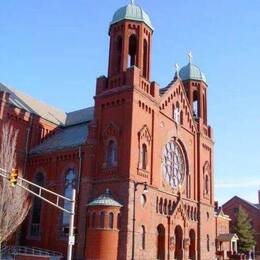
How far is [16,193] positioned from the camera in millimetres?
33500

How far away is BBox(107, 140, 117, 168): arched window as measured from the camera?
3627 cm

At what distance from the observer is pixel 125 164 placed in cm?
3500

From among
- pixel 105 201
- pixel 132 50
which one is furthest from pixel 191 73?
pixel 105 201

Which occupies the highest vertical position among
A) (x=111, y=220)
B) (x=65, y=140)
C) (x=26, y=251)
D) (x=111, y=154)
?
(x=65, y=140)

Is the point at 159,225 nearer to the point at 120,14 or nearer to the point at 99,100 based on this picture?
the point at 99,100

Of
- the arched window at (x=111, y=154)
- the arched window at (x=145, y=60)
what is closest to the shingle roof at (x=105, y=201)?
the arched window at (x=111, y=154)

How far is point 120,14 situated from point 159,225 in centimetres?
2010

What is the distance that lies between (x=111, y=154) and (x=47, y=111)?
55.3 feet

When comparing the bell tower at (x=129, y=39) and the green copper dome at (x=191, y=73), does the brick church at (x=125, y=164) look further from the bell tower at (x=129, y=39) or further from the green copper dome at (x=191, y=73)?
the green copper dome at (x=191, y=73)

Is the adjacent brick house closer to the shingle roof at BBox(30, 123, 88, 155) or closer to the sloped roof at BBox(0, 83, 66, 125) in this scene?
the sloped roof at BBox(0, 83, 66, 125)

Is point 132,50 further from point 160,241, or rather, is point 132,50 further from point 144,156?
point 160,241

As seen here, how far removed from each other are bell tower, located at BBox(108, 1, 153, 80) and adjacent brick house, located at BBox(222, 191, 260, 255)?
Answer: 51682 millimetres

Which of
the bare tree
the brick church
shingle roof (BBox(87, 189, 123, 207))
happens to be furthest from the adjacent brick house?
the bare tree

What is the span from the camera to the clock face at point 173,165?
41944 millimetres
